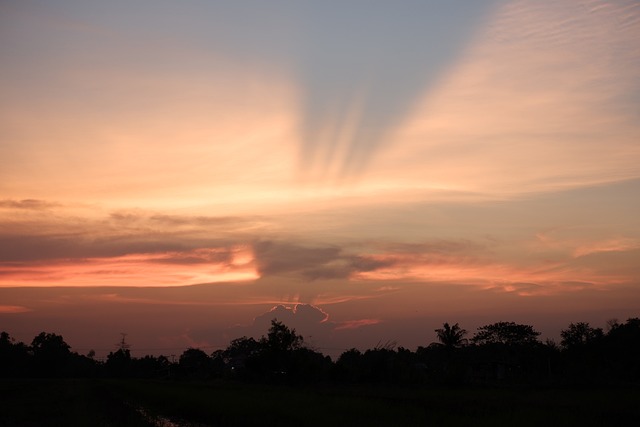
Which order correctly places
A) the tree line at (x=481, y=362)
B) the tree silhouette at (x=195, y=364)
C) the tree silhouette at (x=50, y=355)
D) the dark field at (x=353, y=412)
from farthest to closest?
1. the tree silhouette at (x=50, y=355)
2. the tree silhouette at (x=195, y=364)
3. the tree line at (x=481, y=362)
4. the dark field at (x=353, y=412)

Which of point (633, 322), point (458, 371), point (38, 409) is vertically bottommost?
point (38, 409)

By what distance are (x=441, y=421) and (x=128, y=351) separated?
15518 centimetres

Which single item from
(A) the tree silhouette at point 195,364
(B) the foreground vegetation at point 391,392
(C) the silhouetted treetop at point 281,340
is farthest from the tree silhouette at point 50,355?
(C) the silhouetted treetop at point 281,340

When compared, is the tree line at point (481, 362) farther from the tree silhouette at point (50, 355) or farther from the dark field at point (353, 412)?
the tree silhouette at point (50, 355)

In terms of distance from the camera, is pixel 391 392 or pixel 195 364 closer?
pixel 391 392

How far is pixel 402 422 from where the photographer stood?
23.6 meters

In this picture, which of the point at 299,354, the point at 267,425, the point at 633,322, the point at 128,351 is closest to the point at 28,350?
the point at 128,351

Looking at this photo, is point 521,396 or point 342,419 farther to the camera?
point 521,396

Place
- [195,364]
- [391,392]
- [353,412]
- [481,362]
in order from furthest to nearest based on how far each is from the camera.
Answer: [195,364], [481,362], [391,392], [353,412]

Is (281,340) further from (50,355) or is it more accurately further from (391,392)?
(50,355)

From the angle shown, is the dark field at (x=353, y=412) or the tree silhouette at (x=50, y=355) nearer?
the dark field at (x=353, y=412)

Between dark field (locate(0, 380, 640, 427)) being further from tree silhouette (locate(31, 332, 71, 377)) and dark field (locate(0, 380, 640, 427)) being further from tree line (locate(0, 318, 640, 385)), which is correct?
tree silhouette (locate(31, 332, 71, 377))

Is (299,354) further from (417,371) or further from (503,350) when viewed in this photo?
(503,350)

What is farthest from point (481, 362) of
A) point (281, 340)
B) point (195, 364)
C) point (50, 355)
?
point (50, 355)
